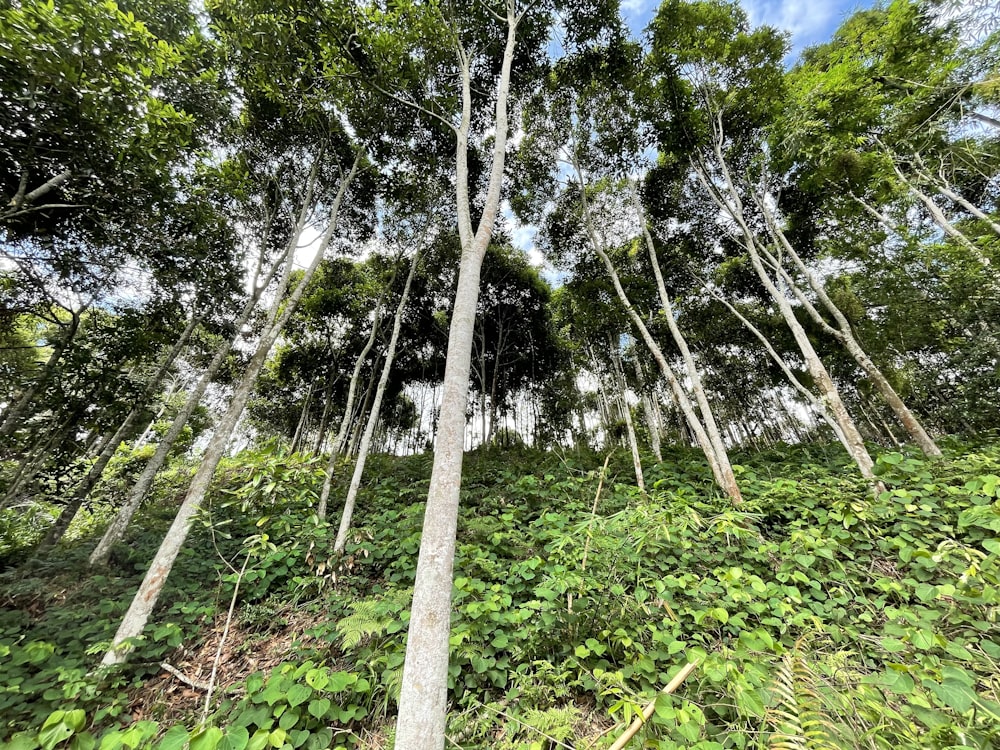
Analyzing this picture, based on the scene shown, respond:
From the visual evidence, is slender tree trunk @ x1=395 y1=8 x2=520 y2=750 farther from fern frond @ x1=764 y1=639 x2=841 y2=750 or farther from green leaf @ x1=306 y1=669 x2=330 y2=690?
fern frond @ x1=764 y1=639 x2=841 y2=750

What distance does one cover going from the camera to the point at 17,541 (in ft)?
18.0

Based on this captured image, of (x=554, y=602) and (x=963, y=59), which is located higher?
(x=963, y=59)

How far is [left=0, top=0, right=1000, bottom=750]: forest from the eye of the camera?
7.49ft

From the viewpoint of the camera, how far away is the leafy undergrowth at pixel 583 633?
164 centimetres

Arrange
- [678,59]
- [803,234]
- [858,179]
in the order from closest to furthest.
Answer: [678,59] → [858,179] → [803,234]

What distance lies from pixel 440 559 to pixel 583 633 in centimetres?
180

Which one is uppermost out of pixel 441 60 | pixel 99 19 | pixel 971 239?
pixel 441 60

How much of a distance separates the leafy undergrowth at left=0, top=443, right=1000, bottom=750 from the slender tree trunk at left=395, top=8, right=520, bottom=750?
0.63 meters

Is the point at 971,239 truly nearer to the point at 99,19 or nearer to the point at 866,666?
the point at 866,666

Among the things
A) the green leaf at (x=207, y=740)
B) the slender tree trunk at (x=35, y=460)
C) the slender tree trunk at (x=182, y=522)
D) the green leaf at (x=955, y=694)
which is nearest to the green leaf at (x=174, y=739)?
the green leaf at (x=207, y=740)

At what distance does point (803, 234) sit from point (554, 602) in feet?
35.8

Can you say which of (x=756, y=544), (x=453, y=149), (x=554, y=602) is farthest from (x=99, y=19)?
(x=756, y=544)

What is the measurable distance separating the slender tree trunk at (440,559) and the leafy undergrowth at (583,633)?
2.07ft

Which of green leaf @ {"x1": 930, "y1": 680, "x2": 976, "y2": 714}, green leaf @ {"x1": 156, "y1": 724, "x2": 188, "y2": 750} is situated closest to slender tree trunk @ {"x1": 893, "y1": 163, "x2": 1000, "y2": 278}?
green leaf @ {"x1": 930, "y1": 680, "x2": 976, "y2": 714}
